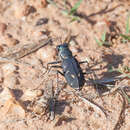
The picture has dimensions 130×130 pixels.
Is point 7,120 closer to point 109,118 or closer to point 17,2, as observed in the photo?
point 109,118

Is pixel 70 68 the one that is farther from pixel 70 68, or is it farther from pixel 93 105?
pixel 93 105

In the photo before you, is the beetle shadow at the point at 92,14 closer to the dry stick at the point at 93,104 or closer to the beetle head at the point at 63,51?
the beetle head at the point at 63,51

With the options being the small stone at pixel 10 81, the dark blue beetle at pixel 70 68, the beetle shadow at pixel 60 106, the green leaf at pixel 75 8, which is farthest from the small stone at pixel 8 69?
the green leaf at pixel 75 8

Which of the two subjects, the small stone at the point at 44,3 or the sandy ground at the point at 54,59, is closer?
the sandy ground at the point at 54,59

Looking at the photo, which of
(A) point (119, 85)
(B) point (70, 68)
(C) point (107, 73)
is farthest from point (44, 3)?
(A) point (119, 85)

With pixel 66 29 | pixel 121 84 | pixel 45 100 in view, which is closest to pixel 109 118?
pixel 121 84

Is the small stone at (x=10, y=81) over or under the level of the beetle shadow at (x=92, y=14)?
under

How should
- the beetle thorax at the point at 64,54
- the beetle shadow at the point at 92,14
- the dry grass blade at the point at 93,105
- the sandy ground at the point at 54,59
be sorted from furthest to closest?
1. the beetle shadow at the point at 92,14
2. the beetle thorax at the point at 64,54
3. the dry grass blade at the point at 93,105
4. the sandy ground at the point at 54,59

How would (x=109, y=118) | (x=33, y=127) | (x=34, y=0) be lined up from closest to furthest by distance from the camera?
(x=33, y=127) → (x=109, y=118) → (x=34, y=0)
